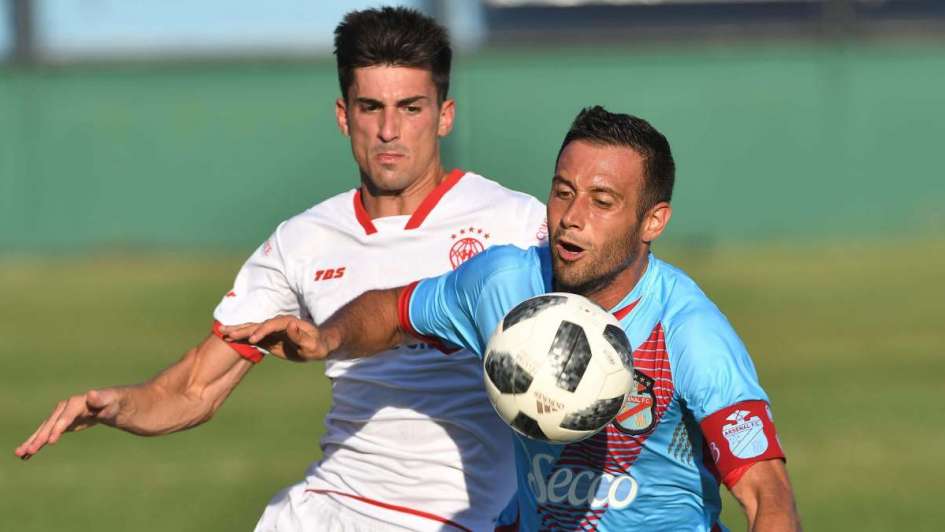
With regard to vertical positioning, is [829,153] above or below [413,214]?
below

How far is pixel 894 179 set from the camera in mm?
27094

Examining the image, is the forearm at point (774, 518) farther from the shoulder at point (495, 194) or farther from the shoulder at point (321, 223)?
the shoulder at point (321, 223)

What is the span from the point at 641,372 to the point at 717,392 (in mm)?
372

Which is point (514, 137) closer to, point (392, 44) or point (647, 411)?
point (392, 44)

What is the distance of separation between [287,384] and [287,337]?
10.8m

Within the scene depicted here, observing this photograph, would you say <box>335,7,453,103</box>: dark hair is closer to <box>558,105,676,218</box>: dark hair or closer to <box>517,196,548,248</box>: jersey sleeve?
<box>517,196,548,248</box>: jersey sleeve

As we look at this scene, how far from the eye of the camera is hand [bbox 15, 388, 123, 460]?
5.89m

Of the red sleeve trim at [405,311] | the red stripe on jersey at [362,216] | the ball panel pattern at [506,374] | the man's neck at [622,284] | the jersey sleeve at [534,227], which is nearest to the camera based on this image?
the ball panel pattern at [506,374]

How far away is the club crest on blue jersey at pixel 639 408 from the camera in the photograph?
18.1ft

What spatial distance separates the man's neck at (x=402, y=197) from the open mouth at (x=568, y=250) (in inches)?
58.3

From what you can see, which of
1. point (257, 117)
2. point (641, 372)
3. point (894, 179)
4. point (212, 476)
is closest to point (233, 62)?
point (257, 117)

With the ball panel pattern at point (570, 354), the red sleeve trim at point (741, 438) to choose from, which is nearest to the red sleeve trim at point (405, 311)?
the ball panel pattern at point (570, 354)

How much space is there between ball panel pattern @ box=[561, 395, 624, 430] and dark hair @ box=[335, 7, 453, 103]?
2237 millimetres

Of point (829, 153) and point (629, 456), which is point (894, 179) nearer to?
point (829, 153)
